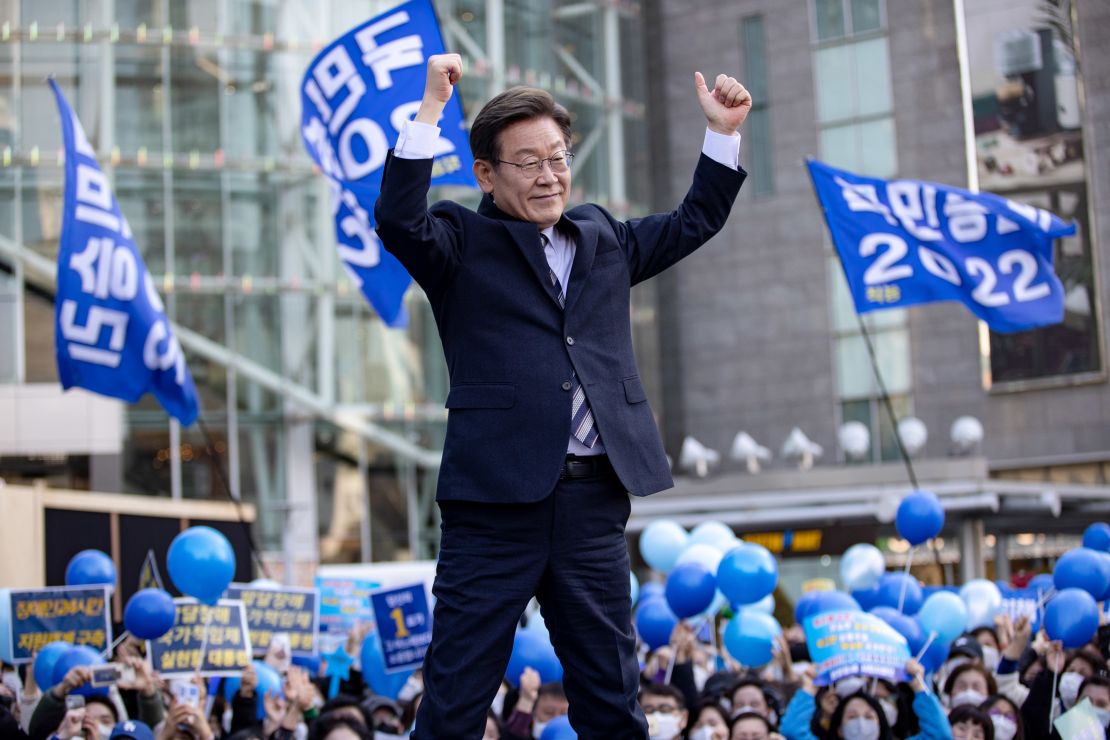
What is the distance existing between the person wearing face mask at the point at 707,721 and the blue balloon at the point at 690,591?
153cm

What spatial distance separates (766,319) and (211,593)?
2497 centimetres

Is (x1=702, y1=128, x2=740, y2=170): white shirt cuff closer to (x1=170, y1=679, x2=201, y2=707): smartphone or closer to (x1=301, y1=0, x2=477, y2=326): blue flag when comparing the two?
(x1=170, y1=679, x2=201, y2=707): smartphone

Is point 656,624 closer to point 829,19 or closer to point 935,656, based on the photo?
point 935,656

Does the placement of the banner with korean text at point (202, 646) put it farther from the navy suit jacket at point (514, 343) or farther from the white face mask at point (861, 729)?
the navy suit jacket at point (514, 343)

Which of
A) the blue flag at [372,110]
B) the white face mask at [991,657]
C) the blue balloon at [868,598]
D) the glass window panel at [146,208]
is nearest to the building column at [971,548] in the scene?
the glass window panel at [146,208]

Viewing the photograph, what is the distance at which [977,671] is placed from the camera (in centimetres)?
798

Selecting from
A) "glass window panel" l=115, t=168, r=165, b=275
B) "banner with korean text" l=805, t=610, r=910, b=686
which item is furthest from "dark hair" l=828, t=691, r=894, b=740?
"glass window panel" l=115, t=168, r=165, b=275

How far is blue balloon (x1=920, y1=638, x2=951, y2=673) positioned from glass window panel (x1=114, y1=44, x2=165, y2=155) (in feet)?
65.7

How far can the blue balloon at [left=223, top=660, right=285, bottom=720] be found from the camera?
310 inches

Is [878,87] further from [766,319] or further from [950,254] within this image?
[950,254]

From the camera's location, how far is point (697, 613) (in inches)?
368

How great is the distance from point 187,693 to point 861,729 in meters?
3.04

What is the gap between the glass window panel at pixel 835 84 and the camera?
1264 inches

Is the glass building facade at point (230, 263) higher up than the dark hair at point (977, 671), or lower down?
higher up
